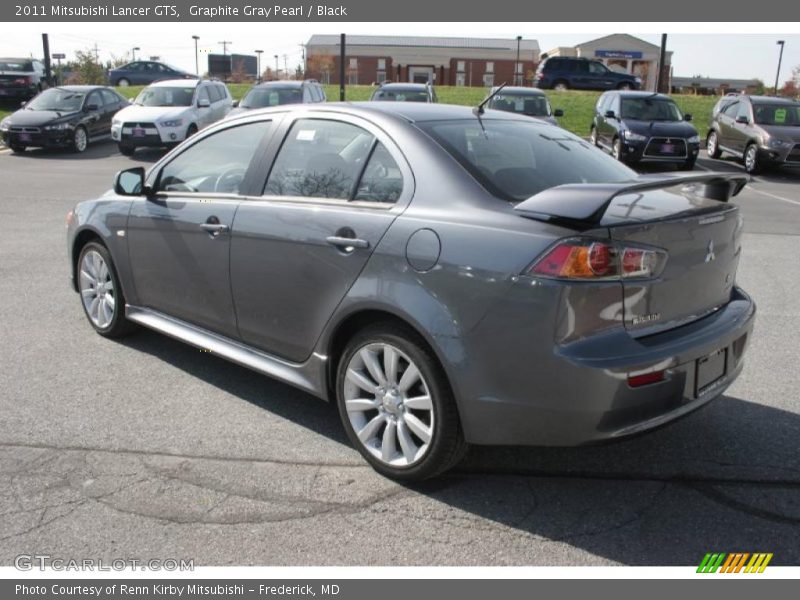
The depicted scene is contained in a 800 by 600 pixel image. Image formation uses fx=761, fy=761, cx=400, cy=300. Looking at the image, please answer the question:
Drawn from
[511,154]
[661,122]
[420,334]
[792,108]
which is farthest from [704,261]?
[792,108]

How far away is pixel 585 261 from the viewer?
116 inches

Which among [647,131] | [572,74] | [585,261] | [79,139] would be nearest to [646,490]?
[585,261]

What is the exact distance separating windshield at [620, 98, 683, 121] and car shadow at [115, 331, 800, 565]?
15155mm

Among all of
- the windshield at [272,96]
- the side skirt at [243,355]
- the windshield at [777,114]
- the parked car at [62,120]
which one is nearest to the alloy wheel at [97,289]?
the side skirt at [243,355]

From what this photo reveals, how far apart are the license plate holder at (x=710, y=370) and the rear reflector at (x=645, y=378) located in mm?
286

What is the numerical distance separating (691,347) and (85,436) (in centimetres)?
302

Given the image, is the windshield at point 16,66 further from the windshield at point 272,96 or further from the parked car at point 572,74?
the parked car at point 572,74

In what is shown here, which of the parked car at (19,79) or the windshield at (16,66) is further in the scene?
the windshield at (16,66)

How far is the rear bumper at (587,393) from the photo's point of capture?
2.94 metres

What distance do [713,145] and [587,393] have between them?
65.3 feet

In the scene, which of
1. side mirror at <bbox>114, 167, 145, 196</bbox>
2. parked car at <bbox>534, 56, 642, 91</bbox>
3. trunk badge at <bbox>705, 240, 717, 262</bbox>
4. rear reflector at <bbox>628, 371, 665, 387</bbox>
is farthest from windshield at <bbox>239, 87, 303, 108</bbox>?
parked car at <bbox>534, 56, 642, 91</bbox>

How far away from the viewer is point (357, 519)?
3.24m

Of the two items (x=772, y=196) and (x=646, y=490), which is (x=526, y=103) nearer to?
(x=772, y=196)

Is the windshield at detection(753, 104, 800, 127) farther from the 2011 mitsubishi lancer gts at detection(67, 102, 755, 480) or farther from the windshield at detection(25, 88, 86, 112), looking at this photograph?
the windshield at detection(25, 88, 86, 112)
